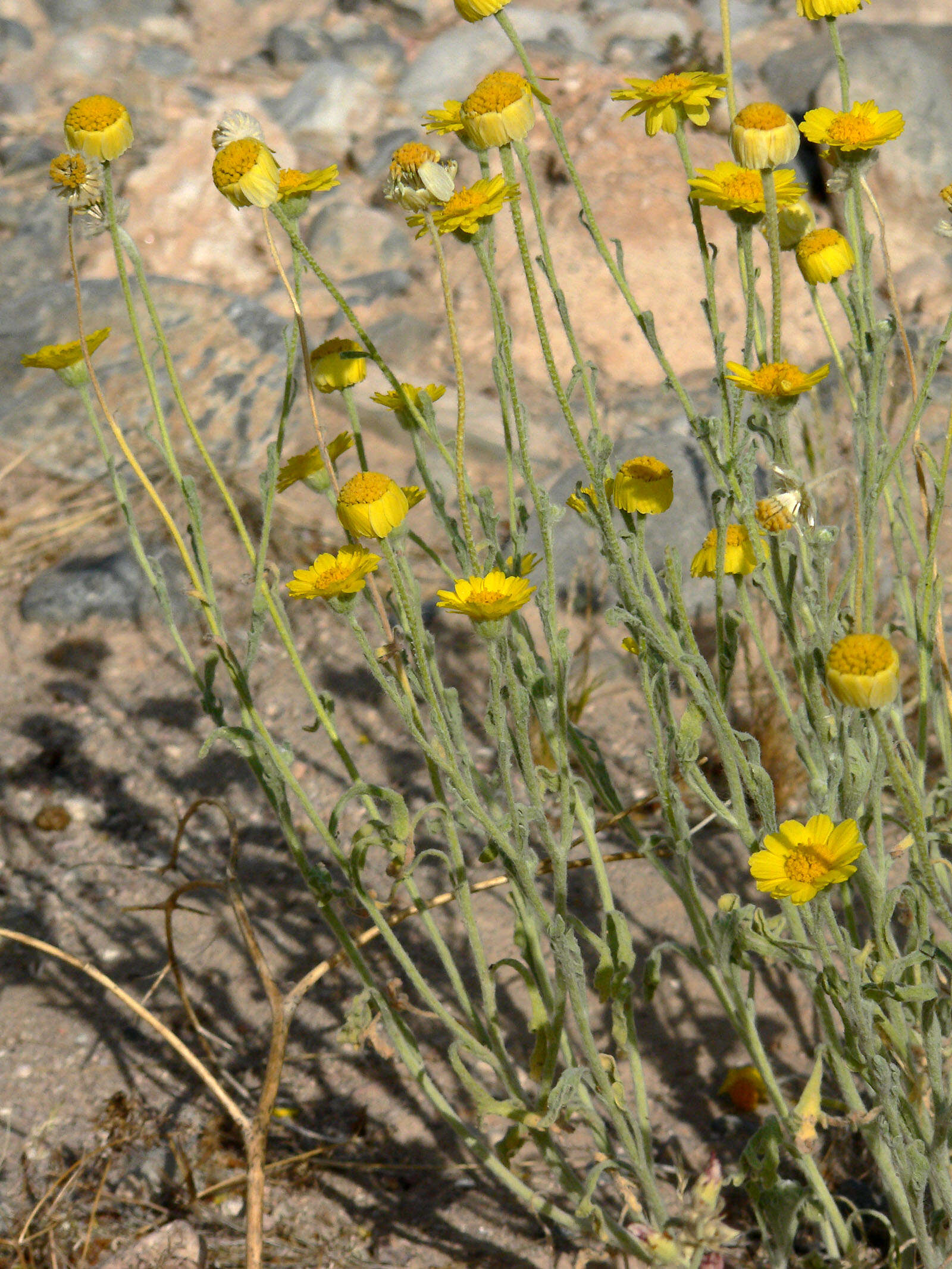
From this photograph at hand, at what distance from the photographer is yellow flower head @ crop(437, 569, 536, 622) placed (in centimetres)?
93

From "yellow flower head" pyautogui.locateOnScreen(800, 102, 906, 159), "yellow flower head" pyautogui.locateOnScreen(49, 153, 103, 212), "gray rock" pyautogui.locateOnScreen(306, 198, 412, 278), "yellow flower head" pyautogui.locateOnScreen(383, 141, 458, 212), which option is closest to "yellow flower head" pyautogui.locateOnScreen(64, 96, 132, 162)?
"yellow flower head" pyautogui.locateOnScreen(49, 153, 103, 212)

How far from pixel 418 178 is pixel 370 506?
27 centimetres

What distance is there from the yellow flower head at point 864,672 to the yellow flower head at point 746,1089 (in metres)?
0.97

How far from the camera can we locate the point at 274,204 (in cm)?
99

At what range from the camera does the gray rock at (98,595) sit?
297cm

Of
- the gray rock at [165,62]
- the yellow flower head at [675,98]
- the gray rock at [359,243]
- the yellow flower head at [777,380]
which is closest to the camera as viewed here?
the yellow flower head at [777,380]

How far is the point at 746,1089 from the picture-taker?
5.34 ft

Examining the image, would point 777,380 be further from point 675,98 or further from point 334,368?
point 334,368

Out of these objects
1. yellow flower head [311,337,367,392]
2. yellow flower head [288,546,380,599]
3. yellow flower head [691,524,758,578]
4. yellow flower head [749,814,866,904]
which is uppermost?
yellow flower head [311,337,367,392]

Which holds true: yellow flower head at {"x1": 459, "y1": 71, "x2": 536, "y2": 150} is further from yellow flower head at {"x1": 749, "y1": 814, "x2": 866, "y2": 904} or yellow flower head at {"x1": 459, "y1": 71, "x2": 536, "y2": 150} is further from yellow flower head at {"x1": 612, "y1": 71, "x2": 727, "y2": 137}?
yellow flower head at {"x1": 749, "y1": 814, "x2": 866, "y2": 904}

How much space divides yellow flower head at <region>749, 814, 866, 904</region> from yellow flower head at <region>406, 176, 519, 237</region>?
1.78ft

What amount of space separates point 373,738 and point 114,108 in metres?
1.73

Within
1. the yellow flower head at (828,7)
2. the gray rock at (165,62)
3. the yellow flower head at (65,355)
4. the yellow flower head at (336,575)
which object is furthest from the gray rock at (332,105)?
the yellow flower head at (336,575)

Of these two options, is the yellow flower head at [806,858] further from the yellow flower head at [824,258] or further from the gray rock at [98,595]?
the gray rock at [98,595]
